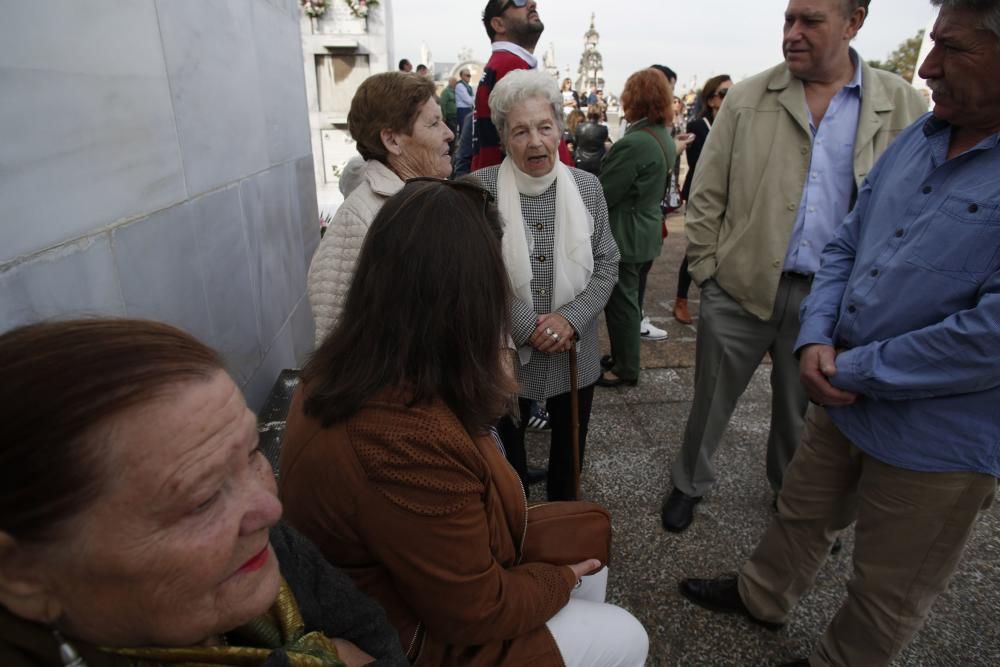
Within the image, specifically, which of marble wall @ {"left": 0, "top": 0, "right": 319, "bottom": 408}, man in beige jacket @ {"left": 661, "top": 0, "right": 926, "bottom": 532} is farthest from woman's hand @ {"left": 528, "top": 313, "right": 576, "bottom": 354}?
marble wall @ {"left": 0, "top": 0, "right": 319, "bottom": 408}

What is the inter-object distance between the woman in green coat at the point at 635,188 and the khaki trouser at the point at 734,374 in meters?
1.23

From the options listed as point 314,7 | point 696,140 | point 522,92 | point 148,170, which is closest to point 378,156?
point 522,92

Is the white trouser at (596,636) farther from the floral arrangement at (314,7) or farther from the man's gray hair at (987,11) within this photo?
the floral arrangement at (314,7)

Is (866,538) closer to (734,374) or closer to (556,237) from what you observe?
(734,374)

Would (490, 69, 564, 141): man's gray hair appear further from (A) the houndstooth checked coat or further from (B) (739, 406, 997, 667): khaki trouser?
(B) (739, 406, 997, 667): khaki trouser

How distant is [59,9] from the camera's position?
136cm

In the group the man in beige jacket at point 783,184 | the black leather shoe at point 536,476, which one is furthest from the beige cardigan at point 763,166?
the black leather shoe at point 536,476

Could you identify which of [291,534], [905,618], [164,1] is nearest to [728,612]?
[905,618]

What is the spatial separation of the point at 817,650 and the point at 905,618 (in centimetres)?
33

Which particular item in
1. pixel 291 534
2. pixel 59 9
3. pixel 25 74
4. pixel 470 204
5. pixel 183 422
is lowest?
pixel 291 534

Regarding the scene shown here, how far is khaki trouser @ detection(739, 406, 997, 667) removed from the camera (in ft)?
5.21

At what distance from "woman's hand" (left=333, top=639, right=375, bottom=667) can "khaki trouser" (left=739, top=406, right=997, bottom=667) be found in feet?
5.01

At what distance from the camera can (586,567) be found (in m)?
1.56

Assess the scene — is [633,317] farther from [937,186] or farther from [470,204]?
[470,204]
